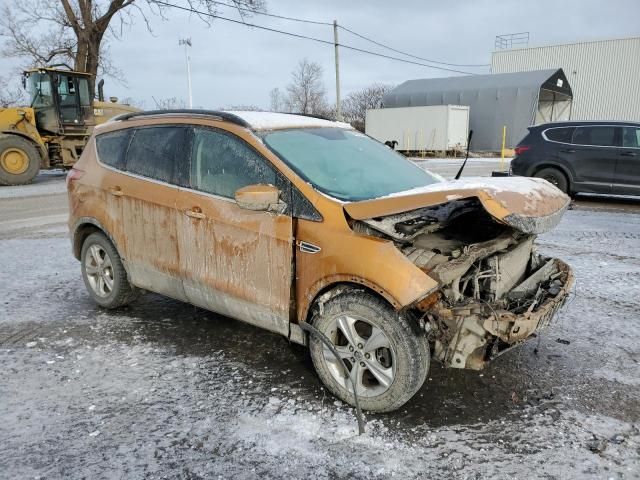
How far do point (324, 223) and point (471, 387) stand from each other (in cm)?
146

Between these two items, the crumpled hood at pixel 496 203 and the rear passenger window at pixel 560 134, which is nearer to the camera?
the crumpled hood at pixel 496 203

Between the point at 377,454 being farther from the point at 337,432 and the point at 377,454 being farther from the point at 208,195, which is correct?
the point at 208,195

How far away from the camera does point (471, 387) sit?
10.9 ft

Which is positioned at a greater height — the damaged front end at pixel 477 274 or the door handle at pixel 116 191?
the door handle at pixel 116 191

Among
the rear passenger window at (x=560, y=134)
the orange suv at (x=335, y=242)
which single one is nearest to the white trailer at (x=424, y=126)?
the rear passenger window at (x=560, y=134)

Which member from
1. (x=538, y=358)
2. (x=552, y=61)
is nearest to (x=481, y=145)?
(x=552, y=61)

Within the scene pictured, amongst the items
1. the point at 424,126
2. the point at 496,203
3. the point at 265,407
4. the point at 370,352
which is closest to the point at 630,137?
the point at 496,203

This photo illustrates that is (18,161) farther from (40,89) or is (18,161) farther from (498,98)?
(498,98)

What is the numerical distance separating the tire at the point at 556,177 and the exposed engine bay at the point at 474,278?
7.48 m

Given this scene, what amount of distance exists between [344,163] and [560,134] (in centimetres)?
846

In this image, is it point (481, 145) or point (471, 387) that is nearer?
point (471, 387)

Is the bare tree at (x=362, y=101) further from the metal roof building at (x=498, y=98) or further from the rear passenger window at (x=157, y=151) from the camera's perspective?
the rear passenger window at (x=157, y=151)

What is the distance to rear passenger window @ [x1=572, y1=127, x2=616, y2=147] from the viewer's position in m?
10.0

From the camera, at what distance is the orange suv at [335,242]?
9.27ft
